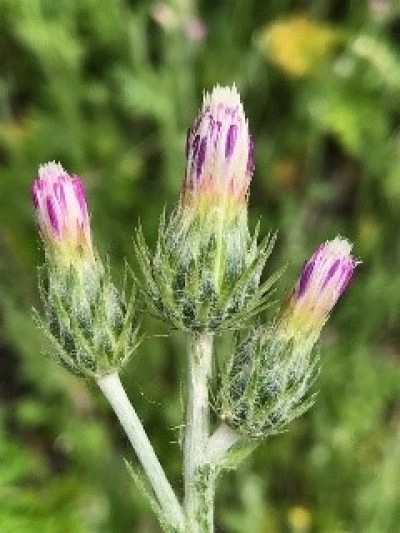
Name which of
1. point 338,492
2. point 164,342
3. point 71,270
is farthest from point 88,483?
point 71,270

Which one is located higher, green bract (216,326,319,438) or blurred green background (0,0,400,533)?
blurred green background (0,0,400,533)

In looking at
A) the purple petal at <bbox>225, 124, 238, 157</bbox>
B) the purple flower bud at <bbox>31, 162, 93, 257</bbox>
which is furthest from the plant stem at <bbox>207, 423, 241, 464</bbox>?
the purple petal at <bbox>225, 124, 238, 157</bbox>

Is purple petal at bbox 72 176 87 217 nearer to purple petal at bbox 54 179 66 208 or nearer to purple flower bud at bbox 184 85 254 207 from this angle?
purple petal at bbox 54 179 66 208

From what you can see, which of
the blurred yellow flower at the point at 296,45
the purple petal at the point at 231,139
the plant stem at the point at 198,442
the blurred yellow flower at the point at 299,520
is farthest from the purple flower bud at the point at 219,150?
the blurred yellow flower at the point at 296,45

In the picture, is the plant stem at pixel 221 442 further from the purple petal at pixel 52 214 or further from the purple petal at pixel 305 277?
the purple petal at pixel 52 214

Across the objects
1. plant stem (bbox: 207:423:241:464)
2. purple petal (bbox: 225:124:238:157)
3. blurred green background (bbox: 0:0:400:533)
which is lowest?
plant stem (bbox: 207:423:241:464)

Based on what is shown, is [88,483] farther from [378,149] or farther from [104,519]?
[378,149]
